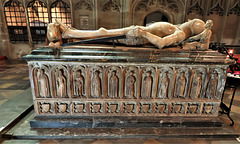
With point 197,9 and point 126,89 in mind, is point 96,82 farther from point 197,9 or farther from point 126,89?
point 197,9

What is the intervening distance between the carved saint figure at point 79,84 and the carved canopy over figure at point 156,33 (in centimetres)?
65

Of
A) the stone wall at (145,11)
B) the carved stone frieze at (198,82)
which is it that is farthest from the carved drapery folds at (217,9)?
the carved stone frieze at (198,82)

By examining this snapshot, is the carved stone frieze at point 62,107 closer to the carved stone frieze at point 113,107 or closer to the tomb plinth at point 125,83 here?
the tomb plinth at point 125,83

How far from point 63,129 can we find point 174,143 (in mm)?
1819

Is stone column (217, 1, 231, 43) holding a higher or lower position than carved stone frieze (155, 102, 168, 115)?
higher

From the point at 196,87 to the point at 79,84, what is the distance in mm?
1958

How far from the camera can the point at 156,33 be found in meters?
2.46

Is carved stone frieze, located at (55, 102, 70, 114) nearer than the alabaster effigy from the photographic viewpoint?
No

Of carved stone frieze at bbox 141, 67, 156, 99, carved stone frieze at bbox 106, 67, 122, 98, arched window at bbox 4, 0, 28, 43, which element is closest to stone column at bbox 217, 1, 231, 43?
carved stone frieze at bbox 141, 67, 156, 99

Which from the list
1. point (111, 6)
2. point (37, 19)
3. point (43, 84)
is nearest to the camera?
point (43, 84)

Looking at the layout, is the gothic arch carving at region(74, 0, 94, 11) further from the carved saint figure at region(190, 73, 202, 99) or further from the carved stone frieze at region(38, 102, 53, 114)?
the carved saint figure at region(190, 73, 202, 99)

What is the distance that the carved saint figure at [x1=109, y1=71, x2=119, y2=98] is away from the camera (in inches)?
86.0

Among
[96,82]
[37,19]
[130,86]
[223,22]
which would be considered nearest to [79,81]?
[96,82]

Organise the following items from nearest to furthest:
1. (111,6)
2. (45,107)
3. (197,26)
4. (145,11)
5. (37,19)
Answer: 1. (45,107)
2. (197,26)
3. (111,6)
4. (145,11)
5. (37,19)
